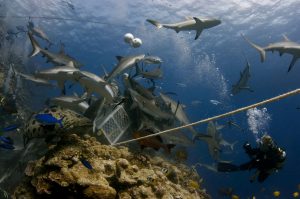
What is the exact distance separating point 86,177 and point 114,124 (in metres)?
2.46

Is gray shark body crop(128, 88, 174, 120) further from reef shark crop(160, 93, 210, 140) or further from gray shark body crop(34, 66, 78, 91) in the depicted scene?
gray shark body crop(34, 66, 78, 91)

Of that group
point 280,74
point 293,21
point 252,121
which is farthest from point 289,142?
point 293,21

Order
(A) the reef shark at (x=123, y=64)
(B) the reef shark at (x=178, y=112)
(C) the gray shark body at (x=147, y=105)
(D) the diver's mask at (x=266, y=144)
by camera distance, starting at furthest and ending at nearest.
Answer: (A) the reef shark at (x=123, y=64), (B) the reef shark at (x=178, y=112), (C) the gray shark body at (x=147, y=105), (D) the diver's mask at (x=266, y=144)

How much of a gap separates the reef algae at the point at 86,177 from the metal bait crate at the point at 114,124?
90 cm

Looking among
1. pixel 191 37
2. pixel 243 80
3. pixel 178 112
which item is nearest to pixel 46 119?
pixel 178 112

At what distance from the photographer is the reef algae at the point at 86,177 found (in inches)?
151

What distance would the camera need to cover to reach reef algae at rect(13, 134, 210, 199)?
3.85m

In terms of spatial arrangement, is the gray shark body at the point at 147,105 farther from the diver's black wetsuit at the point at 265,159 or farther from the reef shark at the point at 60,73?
the diver's black wetsuit at the point at 265,159

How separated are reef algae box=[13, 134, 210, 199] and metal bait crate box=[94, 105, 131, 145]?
0.90 m

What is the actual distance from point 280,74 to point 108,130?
45342mm

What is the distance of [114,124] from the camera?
6.32 meters

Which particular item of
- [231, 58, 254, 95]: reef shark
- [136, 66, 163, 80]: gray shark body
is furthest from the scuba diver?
[231, 58, 254, 95]: reef shark

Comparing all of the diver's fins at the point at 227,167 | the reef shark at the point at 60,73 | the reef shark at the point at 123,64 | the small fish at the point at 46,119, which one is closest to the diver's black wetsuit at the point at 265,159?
the diver's fins at the point at 227,167

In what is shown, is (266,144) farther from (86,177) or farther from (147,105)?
(86,177)
